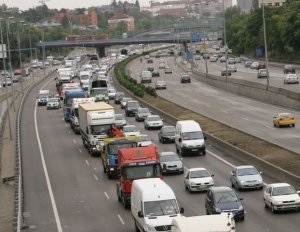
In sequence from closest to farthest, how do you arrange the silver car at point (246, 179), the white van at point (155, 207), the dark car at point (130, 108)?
the white van at point (155, 207) → the silver car at point (246, 179) → the dark car at point (130, 108)

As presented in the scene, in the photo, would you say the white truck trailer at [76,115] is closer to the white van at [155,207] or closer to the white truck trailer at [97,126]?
the white truck trailer at [97,126]

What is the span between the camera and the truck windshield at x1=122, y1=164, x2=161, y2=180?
1236 inches

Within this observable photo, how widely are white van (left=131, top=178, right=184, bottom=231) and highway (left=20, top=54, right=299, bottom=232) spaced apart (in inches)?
96.1

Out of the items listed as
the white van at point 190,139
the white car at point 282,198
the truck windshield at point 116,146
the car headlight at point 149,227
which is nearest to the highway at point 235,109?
the white van at point 190,139

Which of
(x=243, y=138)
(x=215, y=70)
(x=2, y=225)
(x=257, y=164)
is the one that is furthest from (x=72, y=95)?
(x=215, y=70)

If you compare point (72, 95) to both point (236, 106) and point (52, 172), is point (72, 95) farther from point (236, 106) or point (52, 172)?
point (52, 172)

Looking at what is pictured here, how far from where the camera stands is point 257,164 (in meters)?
39.1

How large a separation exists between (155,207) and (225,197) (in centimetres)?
383

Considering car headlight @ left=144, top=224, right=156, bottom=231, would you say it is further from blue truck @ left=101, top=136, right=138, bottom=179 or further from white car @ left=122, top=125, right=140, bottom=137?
white car @ left=122, top=125, right=140, bottom=137

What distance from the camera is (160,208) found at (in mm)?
25000

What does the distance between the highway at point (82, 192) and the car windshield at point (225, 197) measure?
96 cm

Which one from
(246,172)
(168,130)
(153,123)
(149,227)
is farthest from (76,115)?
(149,227)

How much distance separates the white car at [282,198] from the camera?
92.9ft

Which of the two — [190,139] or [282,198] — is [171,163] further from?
[282,198]
